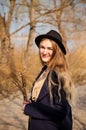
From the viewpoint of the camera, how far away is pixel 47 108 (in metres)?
1.85

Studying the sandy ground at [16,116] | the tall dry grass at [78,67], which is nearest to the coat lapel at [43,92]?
the sandy ground at [16,116]

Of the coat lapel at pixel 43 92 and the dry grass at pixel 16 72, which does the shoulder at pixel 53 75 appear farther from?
the dry grass at pixel 16 72

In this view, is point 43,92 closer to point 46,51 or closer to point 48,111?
point 48,111

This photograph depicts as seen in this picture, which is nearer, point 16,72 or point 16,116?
point 16,72

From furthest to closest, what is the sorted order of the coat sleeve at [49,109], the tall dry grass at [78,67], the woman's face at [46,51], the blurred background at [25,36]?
1. the tall dry grass at [78,67]
2. the blurred background at [25,36]
3. the woman's face at [46,51]
4. the coat sleeve at [49,109]

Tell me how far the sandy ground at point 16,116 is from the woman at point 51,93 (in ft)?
11.2

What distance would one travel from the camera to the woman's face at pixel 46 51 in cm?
195

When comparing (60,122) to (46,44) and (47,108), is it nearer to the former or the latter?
(47,108)

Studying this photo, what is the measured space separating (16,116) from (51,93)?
4.39m

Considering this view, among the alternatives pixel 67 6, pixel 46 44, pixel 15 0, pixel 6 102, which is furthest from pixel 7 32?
pixel 46 44

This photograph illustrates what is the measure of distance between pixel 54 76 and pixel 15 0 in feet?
11.4

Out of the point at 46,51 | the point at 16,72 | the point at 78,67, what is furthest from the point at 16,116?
the point at 78,67

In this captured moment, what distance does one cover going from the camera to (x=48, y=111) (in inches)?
72.6

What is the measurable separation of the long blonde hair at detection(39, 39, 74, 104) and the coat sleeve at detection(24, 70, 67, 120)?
0.11 feet
